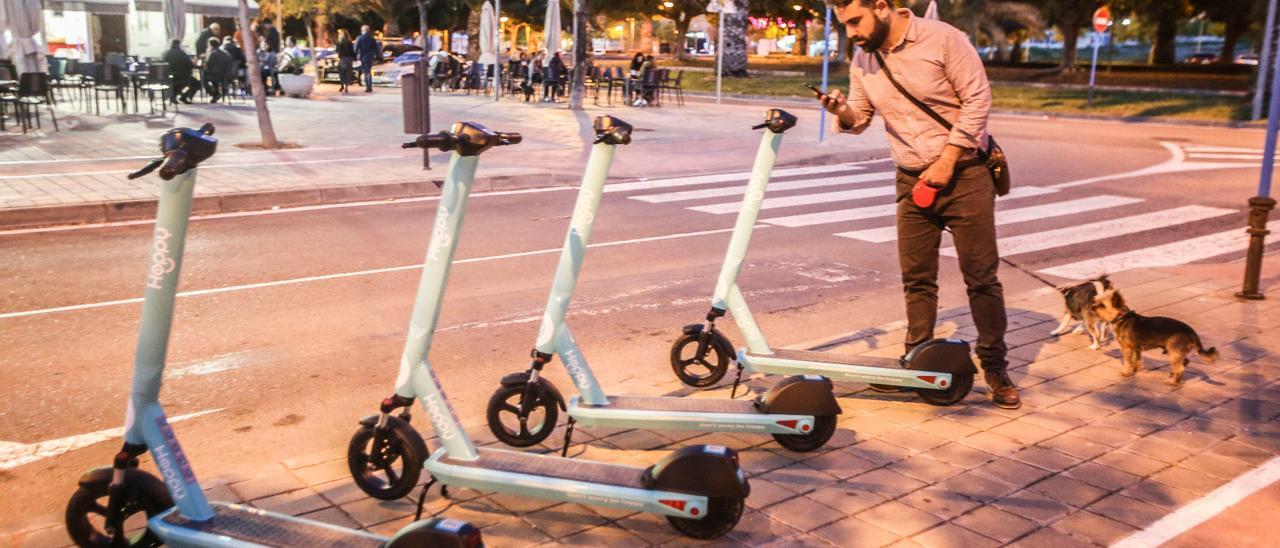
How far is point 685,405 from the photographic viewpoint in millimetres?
4680

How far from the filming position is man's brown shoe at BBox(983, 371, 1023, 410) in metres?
5.34

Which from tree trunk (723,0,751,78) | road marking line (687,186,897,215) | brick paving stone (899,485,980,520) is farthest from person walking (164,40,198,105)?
tree trunk (723,0,751,78)

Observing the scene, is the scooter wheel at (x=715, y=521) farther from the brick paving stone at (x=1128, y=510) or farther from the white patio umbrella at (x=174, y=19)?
the white patio umbrella at (x=174, y=19)

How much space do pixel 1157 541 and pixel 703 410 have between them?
1.74m

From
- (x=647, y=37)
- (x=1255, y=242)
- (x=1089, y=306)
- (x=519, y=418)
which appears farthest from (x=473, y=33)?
(x=519, y=418)

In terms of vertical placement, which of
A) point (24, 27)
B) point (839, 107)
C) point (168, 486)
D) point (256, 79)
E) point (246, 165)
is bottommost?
point (246, 165)

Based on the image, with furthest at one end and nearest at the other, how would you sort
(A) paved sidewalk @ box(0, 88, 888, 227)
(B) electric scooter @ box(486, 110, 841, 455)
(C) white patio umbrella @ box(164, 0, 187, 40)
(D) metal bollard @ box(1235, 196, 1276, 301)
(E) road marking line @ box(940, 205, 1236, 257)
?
(C) white patio umbrella @ box(164, 0, 187, 40) < (A) paved sidewalk @ box(0, 88, 888, 227) < (E) road marking line @ box(940, 205, 1236, 257) < (D) metal bollard @ box(1235, 196, 1276, 301) < (B) electric scooter @ box(486, 110, 841, 455)

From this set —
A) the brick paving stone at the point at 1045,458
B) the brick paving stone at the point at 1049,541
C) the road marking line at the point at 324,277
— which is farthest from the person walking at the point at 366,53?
the brick paving stone at the point at 1049,541

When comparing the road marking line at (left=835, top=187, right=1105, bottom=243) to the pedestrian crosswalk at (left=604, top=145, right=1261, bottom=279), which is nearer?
Result: the pedestrian crosswalk at (left=604, top=145, right=1261, bottom=279)

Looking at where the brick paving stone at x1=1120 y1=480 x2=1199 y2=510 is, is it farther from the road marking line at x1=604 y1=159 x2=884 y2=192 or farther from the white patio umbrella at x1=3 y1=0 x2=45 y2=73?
the white patio umbrella at x1=3 y1=0 x2=45 y2=73

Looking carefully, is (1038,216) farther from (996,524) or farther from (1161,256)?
(996,524)

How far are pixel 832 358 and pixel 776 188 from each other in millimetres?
8764

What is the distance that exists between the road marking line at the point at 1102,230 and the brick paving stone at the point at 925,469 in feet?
17.8

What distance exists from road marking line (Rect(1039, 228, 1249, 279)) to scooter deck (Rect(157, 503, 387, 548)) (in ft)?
22.8
